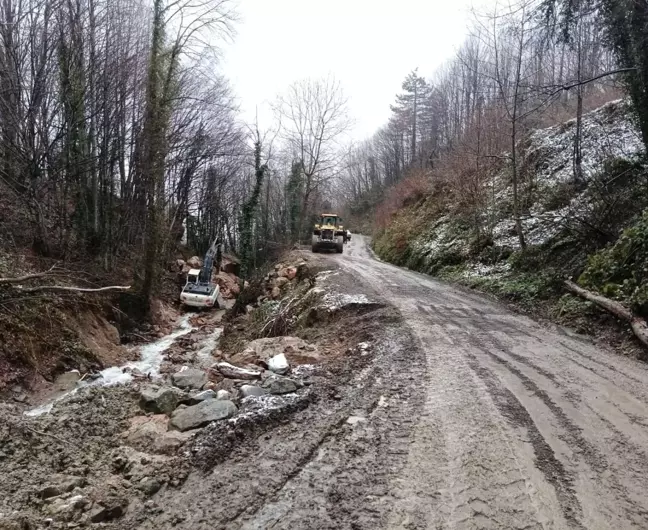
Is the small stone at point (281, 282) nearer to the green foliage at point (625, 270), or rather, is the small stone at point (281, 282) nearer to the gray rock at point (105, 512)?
the green foliage at point (625, 270)

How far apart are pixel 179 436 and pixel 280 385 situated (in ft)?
4.08

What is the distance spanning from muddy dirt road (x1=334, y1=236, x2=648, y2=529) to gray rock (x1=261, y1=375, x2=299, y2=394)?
1.42 meters

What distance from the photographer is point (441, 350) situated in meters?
6.32

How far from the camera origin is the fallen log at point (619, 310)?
22.0 feet

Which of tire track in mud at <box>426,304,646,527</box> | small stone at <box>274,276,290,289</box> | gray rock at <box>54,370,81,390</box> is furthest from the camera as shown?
small stone at <box>274,276,290,289</box>

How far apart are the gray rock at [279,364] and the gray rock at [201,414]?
1210 mm

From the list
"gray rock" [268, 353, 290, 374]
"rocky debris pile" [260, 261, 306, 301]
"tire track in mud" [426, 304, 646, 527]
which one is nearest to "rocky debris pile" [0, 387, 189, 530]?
"gray rock" [268, 353, 290, 374]

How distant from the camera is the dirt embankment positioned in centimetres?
295

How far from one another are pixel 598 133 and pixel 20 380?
62.7 ft

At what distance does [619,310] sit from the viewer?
7508 millimetres

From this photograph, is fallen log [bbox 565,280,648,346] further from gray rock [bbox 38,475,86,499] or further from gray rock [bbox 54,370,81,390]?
gray rock [bbox 54,370,81,390]

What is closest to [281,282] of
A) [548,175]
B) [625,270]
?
[625,270]

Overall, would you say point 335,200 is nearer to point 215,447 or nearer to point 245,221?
point 245,221

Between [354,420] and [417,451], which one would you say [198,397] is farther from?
[417,451]
